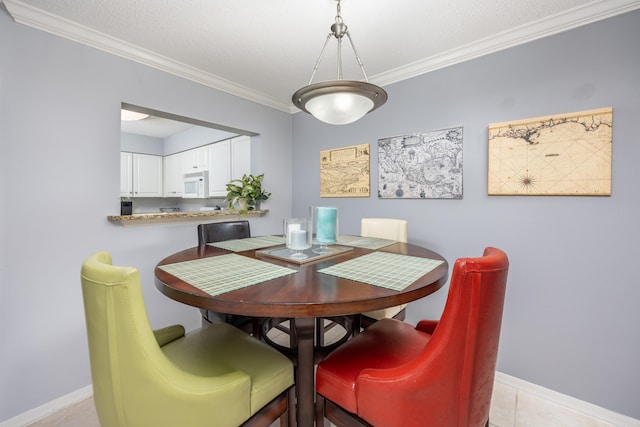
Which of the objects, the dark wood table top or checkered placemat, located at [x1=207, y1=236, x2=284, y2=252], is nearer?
the dark wood table top

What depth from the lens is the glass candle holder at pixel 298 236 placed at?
1.35 m

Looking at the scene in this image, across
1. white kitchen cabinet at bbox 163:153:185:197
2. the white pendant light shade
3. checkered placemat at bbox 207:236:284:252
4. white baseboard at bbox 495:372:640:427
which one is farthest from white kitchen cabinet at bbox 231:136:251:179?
white baseboard at bbox 495:372:640:427

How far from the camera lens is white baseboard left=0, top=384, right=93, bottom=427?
152 centimetres

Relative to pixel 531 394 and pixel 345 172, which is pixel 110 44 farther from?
pixel 531 394

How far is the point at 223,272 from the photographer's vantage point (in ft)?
3.66

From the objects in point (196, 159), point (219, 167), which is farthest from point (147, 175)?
point (219, 167)

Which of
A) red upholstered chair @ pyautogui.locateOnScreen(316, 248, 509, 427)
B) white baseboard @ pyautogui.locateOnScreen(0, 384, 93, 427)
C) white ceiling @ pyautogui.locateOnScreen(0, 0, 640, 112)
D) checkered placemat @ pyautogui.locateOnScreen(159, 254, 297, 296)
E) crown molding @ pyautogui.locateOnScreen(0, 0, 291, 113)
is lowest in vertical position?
white baseboard @ pyautogui.locateOnScreen(0, 384, 93, 427)

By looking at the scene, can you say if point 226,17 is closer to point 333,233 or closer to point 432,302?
point 333,233

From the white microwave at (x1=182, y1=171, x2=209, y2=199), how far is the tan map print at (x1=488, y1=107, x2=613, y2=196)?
338cm

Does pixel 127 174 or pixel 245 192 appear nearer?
pixel 245 192

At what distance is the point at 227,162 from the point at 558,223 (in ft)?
10.9

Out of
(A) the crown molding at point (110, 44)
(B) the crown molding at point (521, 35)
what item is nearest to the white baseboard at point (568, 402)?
(B) the crown molding at point (521, 35)

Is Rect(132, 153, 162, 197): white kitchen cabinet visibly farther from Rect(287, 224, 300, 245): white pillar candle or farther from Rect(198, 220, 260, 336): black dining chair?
Rect(287, 224, 300, 245): white pillar candle

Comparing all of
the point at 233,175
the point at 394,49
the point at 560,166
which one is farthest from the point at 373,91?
the point at 233,175
